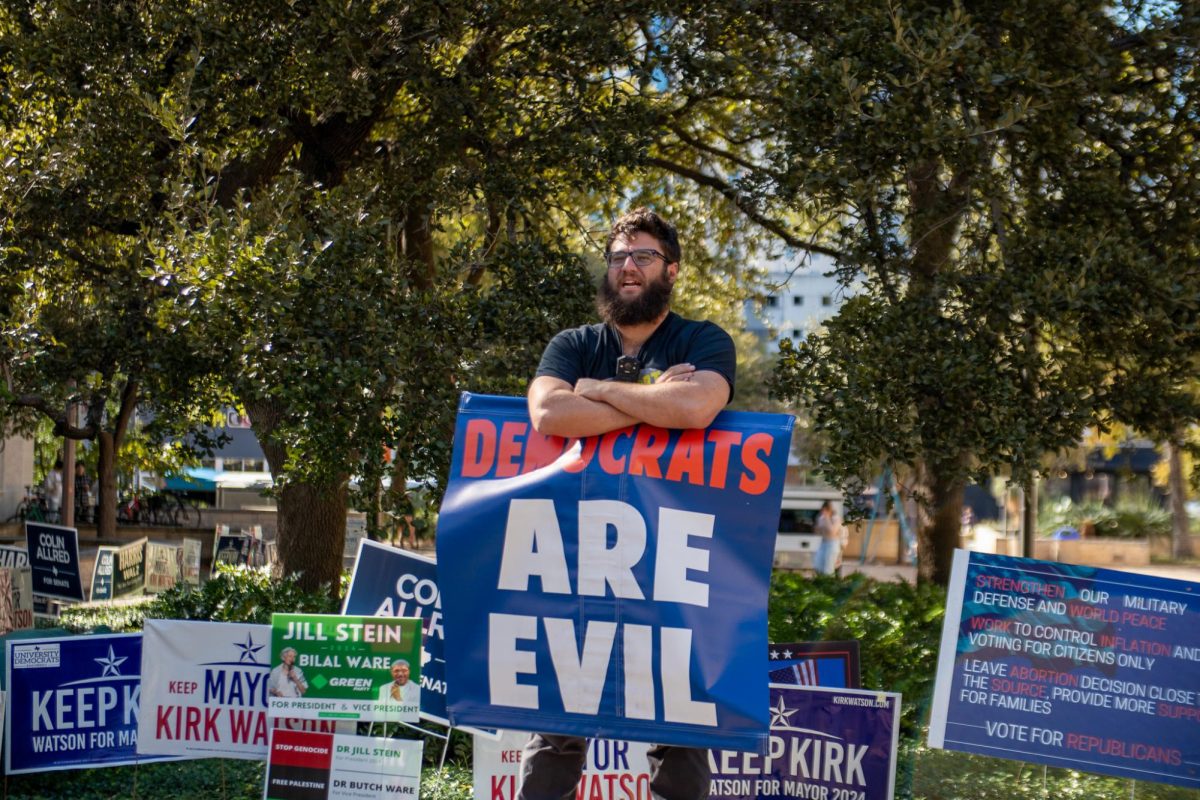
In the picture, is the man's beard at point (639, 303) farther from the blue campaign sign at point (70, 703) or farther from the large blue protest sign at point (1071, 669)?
the blue campaign sign at point (70, 703)

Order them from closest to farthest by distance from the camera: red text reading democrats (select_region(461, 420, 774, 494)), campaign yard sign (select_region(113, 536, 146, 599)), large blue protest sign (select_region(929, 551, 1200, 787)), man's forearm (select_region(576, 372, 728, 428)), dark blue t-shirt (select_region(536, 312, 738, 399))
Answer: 1. man's forearm (select_region(576, 372, 728, 428))
2. red text reading democrats (select_region(461, 420, 774, 494))
3. dark blue t-shirt (select_region(536, 312, 738, 399))
4. large blue protest sign (select_region(929, 551, 1200, 787))
5. campaign yard sign (select_region(113, 536, 146, 599))

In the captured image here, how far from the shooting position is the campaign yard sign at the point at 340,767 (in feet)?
17.8

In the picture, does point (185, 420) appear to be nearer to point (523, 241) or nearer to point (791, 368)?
point (523, 241)

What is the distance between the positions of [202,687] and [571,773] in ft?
8.98

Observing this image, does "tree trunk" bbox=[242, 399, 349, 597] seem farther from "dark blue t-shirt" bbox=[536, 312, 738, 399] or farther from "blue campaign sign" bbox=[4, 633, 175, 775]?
"dark blue t-shirt" bbox=[536, 312, 738, 399]

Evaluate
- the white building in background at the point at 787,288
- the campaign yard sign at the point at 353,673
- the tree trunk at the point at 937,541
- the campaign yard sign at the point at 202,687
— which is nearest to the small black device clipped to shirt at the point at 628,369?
the campaign yard sign at the point at 353,673

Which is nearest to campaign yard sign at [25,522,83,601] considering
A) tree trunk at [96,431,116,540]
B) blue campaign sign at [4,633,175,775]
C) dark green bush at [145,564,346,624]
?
dark green bush at [145,564,346,624]

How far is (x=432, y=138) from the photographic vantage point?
881 cm

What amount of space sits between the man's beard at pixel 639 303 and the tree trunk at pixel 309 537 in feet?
22.9

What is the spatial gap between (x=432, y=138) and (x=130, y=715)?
433 cm

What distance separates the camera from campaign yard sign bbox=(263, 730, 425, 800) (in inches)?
214

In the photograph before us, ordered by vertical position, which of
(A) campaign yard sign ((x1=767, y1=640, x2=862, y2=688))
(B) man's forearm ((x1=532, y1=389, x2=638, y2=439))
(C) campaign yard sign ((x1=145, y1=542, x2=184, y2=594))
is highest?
(B) man's forearm ((x1=532, y1=389, x2=638, y2=439))

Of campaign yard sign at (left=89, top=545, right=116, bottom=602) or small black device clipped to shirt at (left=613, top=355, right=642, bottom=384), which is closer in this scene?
small black device clipped to shirt at (left=613, top=355, right=642, bottom=384)

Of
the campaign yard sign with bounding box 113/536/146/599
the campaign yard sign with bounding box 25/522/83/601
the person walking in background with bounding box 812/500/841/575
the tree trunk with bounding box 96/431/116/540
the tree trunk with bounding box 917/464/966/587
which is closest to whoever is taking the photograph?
the tree trunk with bounding box 917/464/966/587
